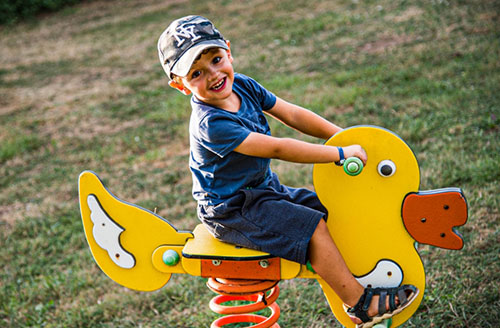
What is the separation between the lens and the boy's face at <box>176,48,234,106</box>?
7.20 feet

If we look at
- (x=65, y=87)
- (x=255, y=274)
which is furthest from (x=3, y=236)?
(x=65, y=87)

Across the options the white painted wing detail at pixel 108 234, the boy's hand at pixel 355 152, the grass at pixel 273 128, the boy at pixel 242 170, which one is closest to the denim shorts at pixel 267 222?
the boy at pixel 242 170

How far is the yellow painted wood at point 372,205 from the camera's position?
235 centimetres

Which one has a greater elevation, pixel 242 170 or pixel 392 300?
pixel 242 170

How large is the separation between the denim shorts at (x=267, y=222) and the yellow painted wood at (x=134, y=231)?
38 centimetres

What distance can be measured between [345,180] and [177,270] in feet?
3.05

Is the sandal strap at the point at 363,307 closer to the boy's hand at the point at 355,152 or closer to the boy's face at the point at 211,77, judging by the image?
the boy's hand at the point at 355,152

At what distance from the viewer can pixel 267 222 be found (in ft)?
7.41

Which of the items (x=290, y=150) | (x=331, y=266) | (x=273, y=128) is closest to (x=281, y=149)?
(x=290, y=150)

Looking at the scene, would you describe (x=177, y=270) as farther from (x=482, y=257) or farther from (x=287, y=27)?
(x=287, y=27)

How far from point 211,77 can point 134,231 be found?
925 millimetres

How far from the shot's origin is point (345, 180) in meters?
2.43

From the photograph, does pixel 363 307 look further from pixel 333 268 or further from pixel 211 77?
pixel 211 77

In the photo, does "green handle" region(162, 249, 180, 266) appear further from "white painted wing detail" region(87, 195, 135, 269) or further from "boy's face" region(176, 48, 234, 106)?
"boy's face" region(176, 48, 234, 106)
